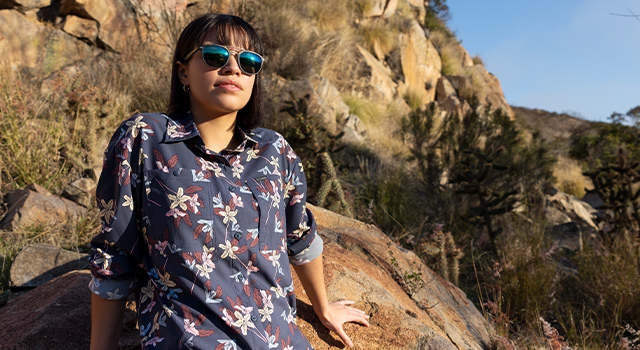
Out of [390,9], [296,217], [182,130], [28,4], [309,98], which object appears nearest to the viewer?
[182,130]

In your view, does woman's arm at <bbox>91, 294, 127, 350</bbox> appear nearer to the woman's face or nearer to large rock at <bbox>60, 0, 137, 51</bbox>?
the woman's face

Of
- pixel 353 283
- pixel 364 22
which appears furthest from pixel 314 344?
pixel 364 22

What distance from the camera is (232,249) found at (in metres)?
1.51

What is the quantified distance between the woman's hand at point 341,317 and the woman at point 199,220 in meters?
0.29

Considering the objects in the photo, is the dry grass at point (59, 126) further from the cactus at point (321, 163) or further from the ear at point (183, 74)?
the ear at point (183, 74)

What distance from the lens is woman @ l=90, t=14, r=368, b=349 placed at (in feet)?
4.74

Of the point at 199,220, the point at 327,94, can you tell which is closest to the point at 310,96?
the point at 327,94

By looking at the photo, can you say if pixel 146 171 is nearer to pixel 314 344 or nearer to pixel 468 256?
pixel 314 344

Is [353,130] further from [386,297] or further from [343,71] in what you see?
[386,297]

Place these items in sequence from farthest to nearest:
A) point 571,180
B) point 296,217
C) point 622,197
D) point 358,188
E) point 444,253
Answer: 1. point 571,180
2. point 358,188
3. point 622,197
4. point 444,253
5. point 296,217

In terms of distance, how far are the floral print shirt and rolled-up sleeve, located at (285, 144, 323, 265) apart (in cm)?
22

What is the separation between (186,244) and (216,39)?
0.74m

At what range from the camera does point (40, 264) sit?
3.06 metres

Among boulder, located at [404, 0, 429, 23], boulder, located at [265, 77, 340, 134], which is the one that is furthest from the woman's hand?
boulder, located at [404, 0, 429, 23]
